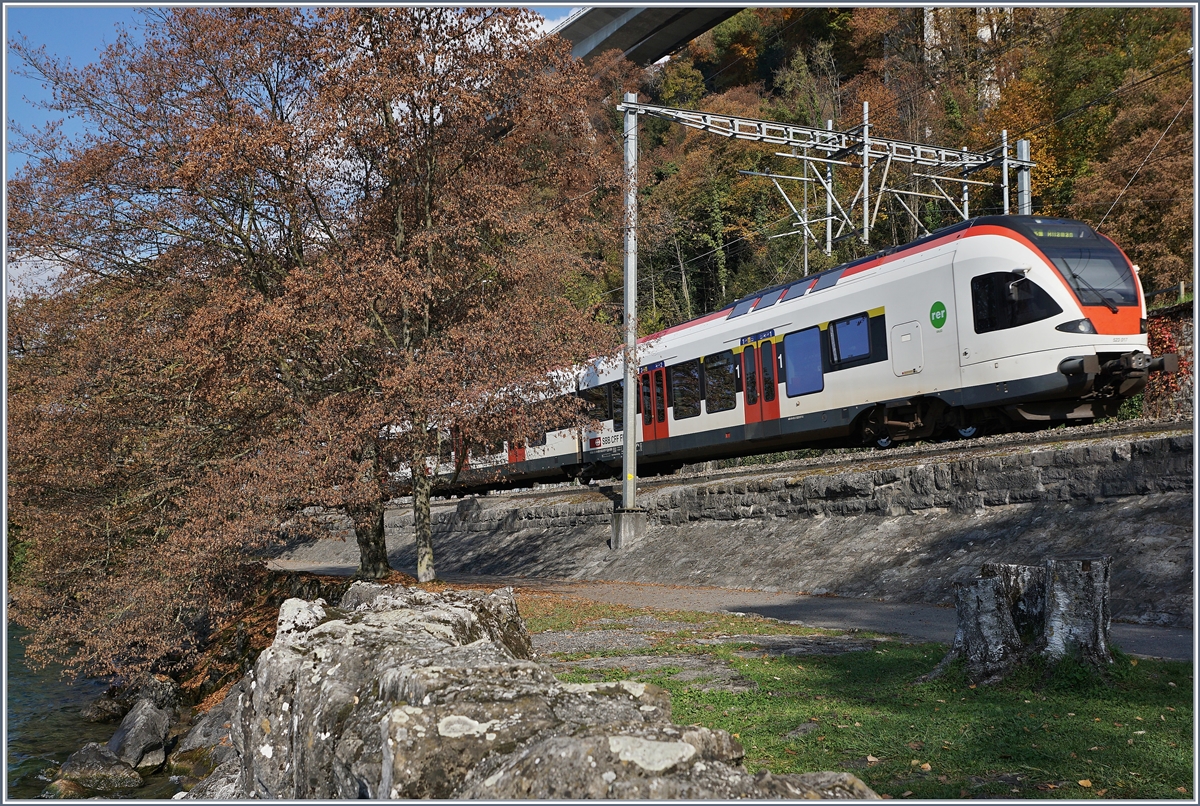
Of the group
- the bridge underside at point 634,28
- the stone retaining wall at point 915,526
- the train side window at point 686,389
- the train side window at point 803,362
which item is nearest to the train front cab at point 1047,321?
the stone retaining wall at point 915,526

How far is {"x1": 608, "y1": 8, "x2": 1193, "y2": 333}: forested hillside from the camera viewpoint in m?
26.3

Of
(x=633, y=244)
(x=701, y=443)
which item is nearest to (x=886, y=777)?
(x=633, y=244)

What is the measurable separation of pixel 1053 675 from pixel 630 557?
42.0ft

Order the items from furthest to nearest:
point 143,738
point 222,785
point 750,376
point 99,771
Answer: point 750,376, point 143,738, point 99,771, point 222,785

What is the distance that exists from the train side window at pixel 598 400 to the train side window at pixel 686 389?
3.00 metres

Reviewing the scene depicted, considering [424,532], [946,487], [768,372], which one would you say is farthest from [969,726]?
[768,372]

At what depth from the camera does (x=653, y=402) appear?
21438mm

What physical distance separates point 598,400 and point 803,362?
24.6 ft

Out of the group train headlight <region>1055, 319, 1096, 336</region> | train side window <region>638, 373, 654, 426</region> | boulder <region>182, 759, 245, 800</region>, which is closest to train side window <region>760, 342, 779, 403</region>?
train side window <region>638, 373, 654, 426</region>

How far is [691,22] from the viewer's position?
52.7 metres

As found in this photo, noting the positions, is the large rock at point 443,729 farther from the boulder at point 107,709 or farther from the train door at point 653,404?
the train door at point 653,404

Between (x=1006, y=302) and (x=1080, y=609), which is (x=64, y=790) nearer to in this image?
(x=1080, y=609)

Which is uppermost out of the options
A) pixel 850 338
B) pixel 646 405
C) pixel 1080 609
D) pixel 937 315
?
pixel 937 315

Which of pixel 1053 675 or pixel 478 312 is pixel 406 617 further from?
pixel 478 312
